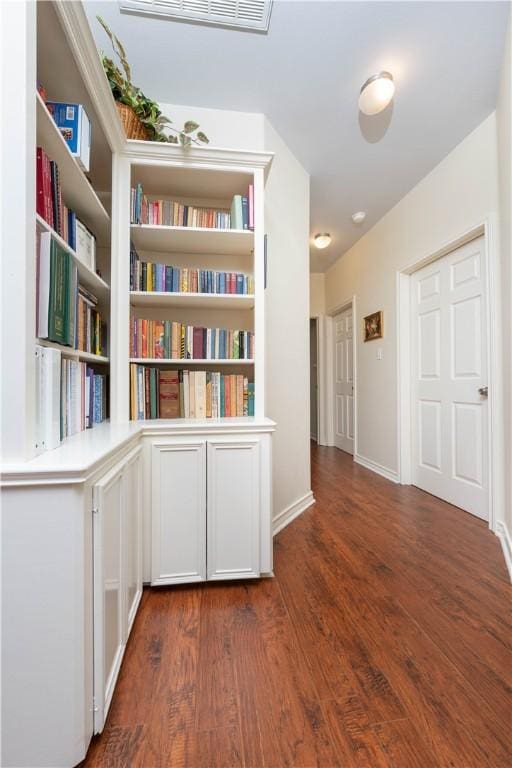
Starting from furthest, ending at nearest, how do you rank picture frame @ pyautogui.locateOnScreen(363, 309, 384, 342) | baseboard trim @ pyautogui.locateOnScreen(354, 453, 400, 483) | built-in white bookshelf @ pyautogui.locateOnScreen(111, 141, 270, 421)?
picture frame @ pyautogui.locateOnScreen(363, 309, 384, 342), baseboard trim @ pyautogui.locateOnScreen(354, 453, 400, 483), built-in white bookshelf @ pyautogui.locateOnScreen(111, 141, 270, 421)

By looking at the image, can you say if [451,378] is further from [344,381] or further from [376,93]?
[344,381]

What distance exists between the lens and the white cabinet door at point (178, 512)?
5.03 ft

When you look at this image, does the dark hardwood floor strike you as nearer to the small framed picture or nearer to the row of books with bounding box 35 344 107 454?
the row of books with bounding box 35 344 107 454

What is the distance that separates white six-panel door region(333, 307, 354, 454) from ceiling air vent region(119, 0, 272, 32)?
3097 millimetres

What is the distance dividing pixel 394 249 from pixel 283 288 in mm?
1529

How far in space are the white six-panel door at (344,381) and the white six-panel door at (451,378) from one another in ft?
4.23

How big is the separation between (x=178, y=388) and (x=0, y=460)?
1007 mm

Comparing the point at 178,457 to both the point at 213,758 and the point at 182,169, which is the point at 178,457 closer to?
the point at 213,758

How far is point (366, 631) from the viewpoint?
1286mm

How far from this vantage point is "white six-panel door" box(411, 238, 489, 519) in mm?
2348

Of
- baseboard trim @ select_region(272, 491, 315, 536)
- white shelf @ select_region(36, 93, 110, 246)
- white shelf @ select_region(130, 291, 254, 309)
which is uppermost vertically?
white shelf @ select_region(36, 93, 110, 246)

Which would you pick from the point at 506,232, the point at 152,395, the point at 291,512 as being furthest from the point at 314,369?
the point at 152,395

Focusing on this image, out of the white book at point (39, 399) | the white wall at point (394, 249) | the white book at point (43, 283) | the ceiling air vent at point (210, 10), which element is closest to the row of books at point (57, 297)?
the white book at point (43, 283)

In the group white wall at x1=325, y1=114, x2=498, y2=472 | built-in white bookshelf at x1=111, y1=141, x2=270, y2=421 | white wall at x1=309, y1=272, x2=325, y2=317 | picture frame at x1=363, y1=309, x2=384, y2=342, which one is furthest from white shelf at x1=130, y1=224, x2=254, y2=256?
white wall at x1=309, y1=272, x2=325, y2=317
